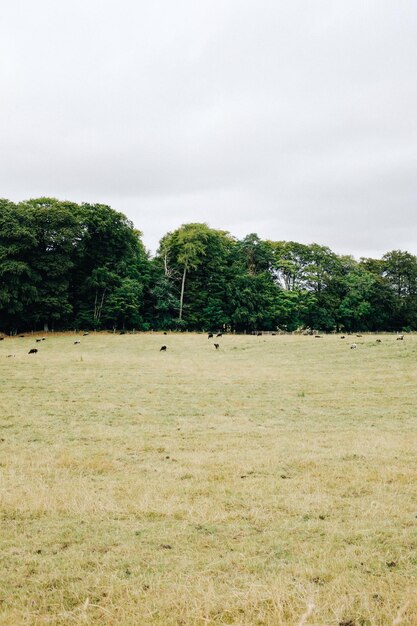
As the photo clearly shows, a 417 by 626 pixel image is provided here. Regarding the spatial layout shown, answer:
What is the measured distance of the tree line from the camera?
160 feet

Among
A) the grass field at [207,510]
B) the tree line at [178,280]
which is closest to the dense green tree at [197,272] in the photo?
the tree line at [178,280]

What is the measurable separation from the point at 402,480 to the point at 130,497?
184 inches

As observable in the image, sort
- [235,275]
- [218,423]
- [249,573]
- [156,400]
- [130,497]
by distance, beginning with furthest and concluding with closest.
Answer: [235,275] → [156,400] → [218,423] → [130,497] → [249,573]

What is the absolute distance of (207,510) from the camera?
6.05 m

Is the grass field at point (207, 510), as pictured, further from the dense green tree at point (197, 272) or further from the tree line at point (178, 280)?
the dense green tree at point (197, 272)

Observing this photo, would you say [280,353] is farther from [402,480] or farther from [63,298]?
[63,298]

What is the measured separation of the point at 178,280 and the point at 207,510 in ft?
203

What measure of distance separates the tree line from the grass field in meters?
36.2

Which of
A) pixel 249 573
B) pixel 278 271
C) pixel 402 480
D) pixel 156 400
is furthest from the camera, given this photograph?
pixel 278 271

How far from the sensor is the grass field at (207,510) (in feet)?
12.8

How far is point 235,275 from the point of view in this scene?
222 ft

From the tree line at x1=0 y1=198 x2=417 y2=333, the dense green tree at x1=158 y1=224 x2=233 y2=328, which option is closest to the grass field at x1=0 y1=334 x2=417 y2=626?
the tree line at x1=0 y1=198 x2=417 y2=333

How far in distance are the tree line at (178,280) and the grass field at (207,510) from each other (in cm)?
3622

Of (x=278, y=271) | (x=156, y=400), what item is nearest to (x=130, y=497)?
(x=156, y=400)
